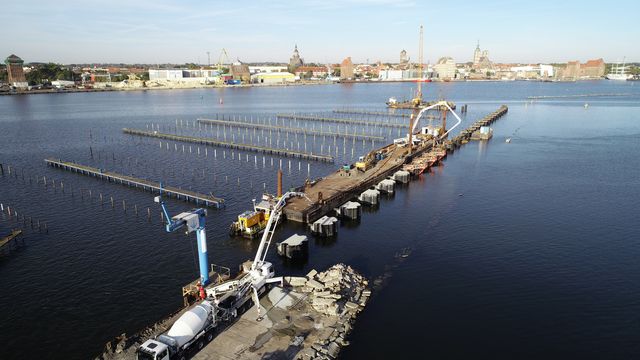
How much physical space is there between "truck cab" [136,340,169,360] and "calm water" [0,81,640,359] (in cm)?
773

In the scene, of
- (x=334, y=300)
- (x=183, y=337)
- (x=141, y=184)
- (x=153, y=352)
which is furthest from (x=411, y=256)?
(x=141, y=184)

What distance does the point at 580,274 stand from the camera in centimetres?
4241

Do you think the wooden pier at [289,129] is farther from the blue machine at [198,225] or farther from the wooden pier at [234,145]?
the blue machine at [198,225]

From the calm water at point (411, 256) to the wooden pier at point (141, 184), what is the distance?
1.97 meters

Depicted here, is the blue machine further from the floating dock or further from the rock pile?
the floating dock

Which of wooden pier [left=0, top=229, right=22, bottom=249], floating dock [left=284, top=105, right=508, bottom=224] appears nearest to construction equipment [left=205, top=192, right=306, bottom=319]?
floating dock [left=284, top=105, right=508, bottom=224]

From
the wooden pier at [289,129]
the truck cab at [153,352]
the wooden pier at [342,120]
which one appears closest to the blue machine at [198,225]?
the truck cab at [153,352]

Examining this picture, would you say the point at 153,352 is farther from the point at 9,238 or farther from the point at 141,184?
the point at 141,184

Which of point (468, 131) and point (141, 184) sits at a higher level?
point (468, 131)

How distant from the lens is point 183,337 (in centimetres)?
2706

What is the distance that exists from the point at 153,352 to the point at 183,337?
7.11 ft

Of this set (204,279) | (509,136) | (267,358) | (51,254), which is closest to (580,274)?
(267,358)

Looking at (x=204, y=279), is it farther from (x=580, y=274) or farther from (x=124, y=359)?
(x=580, y=274)

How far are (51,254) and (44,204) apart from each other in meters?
20.0
